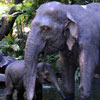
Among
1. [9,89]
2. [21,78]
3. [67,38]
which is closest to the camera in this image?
[67,38]

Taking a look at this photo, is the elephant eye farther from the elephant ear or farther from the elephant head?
the elephant ear

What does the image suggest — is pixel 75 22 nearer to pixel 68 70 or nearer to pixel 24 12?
pixel 68 70

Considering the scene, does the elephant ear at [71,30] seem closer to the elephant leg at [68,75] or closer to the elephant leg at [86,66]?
the elephant leg at [86,66]

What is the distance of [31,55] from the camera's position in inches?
212

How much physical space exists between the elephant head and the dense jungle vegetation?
26.8 ft

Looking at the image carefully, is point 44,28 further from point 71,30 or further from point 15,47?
point 15,47

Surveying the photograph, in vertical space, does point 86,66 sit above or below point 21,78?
above

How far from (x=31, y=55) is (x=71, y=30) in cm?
87

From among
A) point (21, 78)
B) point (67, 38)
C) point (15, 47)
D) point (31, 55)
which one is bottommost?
point (15, 47)

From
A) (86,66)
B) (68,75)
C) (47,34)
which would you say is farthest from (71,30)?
(68,75)

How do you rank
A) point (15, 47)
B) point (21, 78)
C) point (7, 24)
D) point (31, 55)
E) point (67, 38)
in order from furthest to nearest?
point (7, 24) → point (15, 47) → point (21, 78) → point (67, 38) → point (31, 55)

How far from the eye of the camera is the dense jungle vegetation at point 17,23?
13.9 meters

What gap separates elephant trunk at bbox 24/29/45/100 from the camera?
212 inches

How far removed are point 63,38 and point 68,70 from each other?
3.76 ft
